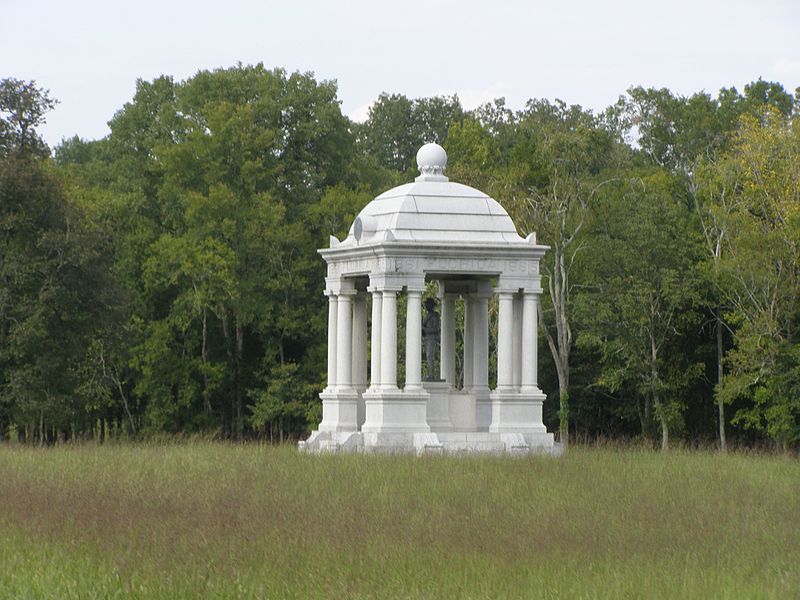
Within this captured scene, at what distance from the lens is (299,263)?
5591cm

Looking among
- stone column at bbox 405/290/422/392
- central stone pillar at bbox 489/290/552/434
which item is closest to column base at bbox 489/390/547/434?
central stone pillar at bbox 489/290/552/434

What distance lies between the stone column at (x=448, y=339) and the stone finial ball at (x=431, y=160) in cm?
300

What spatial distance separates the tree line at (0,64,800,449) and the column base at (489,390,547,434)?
13059 millimetres

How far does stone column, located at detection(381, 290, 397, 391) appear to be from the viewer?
33.4 metres

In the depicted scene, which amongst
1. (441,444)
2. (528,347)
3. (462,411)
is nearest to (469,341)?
(462,411)

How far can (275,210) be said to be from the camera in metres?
55.2

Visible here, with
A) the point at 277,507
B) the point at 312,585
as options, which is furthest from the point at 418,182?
the point at 312,585

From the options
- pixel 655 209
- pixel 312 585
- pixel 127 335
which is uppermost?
pixel 655 209

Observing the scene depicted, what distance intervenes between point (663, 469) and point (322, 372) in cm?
2767

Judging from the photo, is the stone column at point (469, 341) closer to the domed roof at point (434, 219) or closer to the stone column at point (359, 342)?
the stone column at point (359, 342)

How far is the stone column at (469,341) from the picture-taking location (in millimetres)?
36469

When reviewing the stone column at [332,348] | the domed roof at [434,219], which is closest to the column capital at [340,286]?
the stone column at [332,348]

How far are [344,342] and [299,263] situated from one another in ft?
69.0

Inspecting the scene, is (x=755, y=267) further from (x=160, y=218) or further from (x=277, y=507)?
(x=277, y=507)
